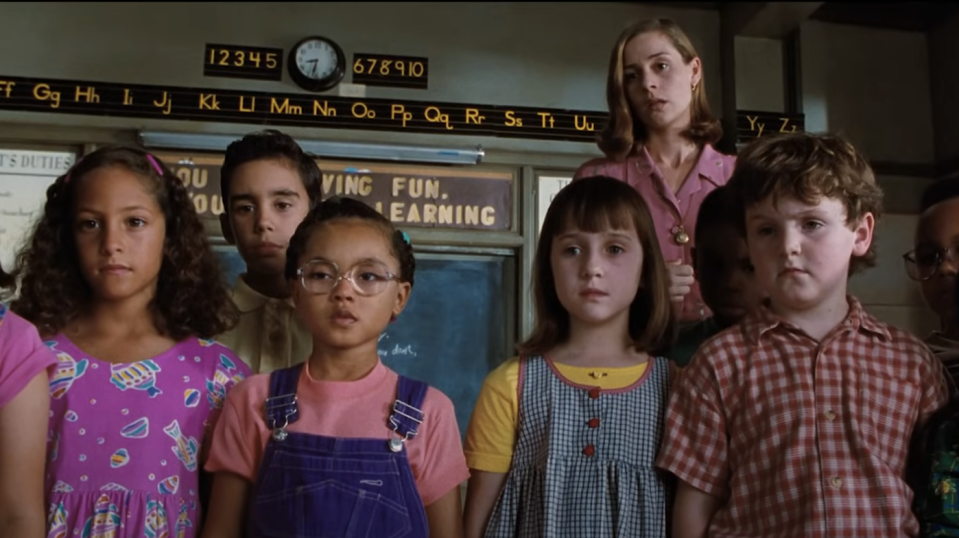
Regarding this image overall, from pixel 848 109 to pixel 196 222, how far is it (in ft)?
10.4

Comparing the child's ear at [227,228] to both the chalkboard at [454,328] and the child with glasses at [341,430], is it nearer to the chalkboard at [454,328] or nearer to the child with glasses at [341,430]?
the child with glasses at [341,430]

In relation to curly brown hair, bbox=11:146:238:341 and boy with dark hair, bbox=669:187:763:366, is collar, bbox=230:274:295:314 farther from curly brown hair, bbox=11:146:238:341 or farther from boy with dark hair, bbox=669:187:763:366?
boy with dark hair, bbox=669:187:763:366

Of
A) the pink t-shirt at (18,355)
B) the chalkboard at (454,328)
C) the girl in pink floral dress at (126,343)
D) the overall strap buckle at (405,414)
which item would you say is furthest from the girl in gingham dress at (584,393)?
the chalkboard at (454,328)

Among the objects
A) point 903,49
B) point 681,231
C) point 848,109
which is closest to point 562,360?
point 681,231

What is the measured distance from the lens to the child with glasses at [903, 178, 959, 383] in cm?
141

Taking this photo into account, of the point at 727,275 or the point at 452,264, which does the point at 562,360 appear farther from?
the point at 452,264

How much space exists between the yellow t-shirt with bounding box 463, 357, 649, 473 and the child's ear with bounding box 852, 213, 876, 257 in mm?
343

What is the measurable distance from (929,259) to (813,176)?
441 millimetres

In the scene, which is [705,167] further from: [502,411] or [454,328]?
[454,328]

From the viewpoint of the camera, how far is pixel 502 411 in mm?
1301

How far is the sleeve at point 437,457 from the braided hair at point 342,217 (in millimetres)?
214

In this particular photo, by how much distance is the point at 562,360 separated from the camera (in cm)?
135

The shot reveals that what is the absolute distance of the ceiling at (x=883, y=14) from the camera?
3859 millimetres

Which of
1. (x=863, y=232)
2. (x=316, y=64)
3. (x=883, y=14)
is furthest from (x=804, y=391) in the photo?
(x=883, y=14)
